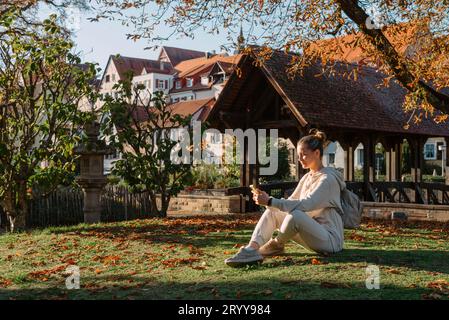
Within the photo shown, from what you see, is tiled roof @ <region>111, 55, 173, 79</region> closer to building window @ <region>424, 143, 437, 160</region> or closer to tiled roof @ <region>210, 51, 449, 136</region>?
building window @ <region>424, 143, 437, 160</region>

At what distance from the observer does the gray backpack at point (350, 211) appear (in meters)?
6.70

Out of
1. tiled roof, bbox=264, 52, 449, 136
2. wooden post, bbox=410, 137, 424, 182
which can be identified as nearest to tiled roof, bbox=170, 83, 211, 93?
wooden post, bbox=410, 137, 424, 182

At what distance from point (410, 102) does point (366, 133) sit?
289 inches

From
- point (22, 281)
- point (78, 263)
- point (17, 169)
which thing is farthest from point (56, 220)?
point (22, 281)

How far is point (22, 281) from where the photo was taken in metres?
6.26

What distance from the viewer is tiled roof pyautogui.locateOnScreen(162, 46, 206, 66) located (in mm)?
83250

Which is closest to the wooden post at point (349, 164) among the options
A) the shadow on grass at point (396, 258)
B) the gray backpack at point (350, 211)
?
the shadow on grass at point (396, 258)

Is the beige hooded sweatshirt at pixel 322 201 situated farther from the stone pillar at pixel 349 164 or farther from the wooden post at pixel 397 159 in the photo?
the wooden post at pixel 397 159

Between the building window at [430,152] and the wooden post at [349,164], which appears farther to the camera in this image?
the building window at [430,152]

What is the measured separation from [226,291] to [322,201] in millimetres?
1669

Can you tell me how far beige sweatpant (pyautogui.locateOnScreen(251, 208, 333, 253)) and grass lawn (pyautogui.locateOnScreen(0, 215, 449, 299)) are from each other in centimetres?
20

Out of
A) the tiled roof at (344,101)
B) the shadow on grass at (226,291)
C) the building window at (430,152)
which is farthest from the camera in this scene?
the building window at (430,152)

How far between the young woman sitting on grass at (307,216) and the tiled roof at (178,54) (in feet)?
254
